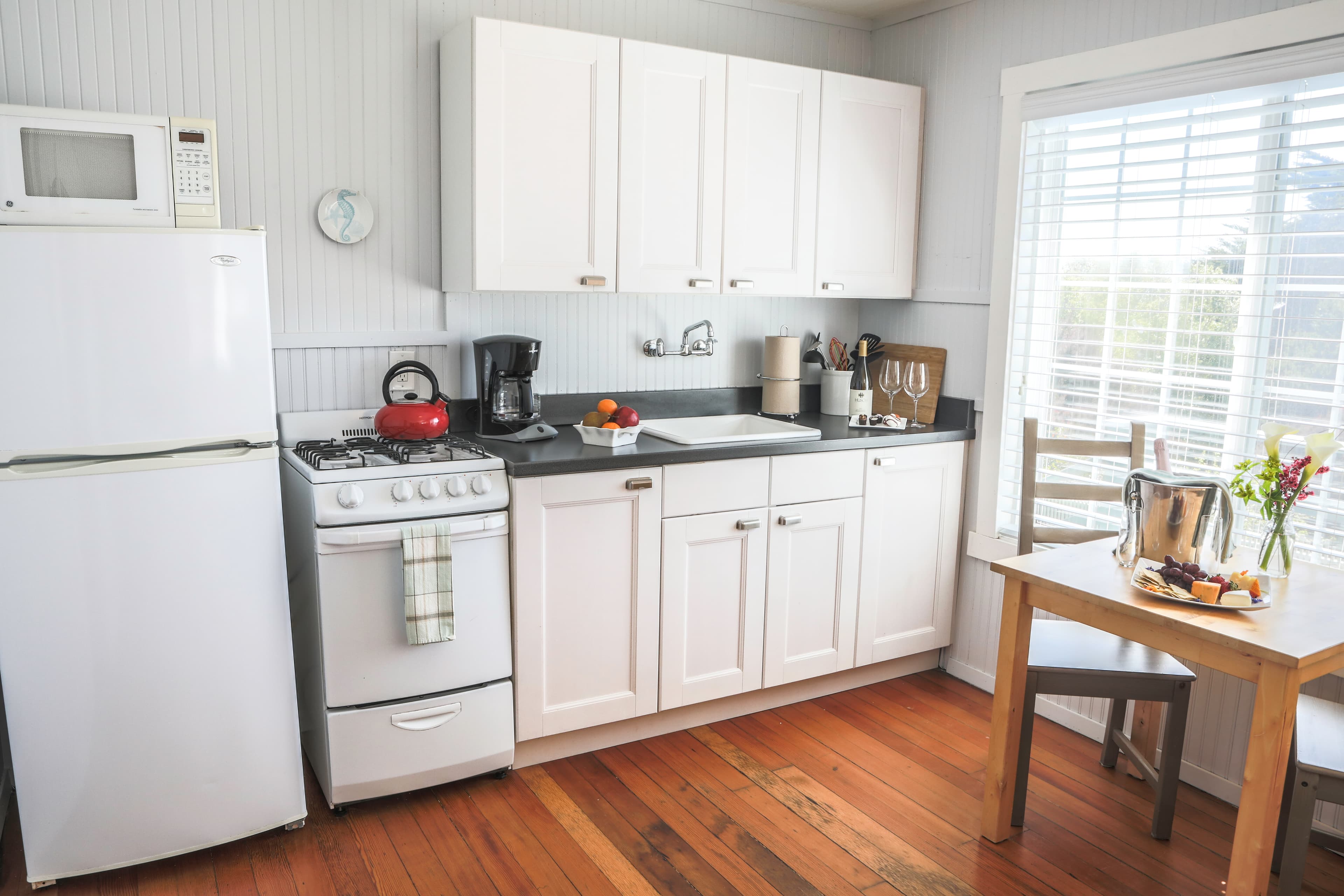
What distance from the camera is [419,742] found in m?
2.60

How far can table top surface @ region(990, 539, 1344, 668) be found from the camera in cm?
188

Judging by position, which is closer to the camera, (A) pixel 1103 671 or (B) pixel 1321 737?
(B) pixel 1321 737

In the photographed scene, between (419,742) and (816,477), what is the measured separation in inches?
59.6

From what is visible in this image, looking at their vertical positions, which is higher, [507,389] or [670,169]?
[670,169]

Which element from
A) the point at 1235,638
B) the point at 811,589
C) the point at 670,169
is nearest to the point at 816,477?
the point at 811,589

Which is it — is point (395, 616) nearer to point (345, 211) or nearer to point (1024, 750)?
point (345, 211)

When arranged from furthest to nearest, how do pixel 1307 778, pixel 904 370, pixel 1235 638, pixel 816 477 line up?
pixel 904 370 → pixel 816 477 → pixel 1307 778 → pixel 1235 638

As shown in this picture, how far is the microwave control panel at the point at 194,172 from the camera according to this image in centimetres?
226

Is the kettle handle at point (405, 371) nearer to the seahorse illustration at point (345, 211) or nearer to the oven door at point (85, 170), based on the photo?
the seahorse illustration at point (345, 211)

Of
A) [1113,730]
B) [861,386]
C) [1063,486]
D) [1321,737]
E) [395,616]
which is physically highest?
[861,386]

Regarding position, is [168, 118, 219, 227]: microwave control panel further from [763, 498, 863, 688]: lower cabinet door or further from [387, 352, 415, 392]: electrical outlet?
[763, 498, 863, 688]: lower cabinet door

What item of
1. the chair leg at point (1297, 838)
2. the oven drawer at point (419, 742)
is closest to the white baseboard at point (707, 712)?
the oven drawer at point (419, 742)

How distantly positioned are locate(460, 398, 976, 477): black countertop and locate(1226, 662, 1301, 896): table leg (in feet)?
5.00

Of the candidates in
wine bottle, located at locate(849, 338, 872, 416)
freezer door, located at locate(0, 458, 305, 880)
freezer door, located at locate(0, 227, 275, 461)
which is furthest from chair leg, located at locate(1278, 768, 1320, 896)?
freezer door, located at locate(0, 227, 275, 461)
